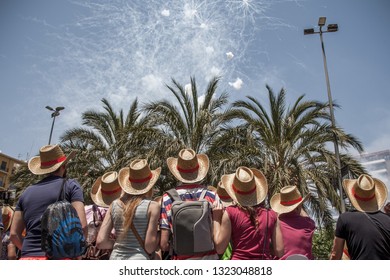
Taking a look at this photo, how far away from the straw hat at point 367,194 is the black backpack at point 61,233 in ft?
9.73

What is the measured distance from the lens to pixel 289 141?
1119 centimetres

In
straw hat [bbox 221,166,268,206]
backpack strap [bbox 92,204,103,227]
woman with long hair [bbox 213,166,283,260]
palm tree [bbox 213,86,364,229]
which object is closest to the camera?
woman with long hair [bbox 213,166,283,260]

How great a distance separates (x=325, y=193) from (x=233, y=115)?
401cm

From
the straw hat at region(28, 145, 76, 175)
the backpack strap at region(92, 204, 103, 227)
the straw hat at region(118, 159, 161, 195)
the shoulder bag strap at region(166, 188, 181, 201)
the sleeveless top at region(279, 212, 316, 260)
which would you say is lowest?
the sleeveless top at region(279, 212, 316, 260)

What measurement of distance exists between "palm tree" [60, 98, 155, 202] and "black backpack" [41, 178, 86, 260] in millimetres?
8253

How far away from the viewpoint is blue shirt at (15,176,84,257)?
9.40ft

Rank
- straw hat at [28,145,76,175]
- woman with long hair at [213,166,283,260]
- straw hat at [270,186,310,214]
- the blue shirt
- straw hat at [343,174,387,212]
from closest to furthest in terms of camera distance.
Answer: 1. the blue shirt
2. woman with long hair at [213,166,283,260]
3. straw hat at [28,145,76,175]
4. straw hat at [343,174,387,212]
5. straw hat at [270,186,310,214]

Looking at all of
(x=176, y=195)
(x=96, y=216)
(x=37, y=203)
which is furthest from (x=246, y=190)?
(x=96, y=216)

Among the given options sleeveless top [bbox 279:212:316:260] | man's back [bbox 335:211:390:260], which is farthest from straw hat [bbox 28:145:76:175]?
man's back [bbox 335:211:390:260]

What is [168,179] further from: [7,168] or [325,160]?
[7,168]

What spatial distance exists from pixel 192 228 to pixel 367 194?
83.8 inches

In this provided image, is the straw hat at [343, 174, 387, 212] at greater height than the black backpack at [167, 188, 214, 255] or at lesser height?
greater

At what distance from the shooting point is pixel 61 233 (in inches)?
105

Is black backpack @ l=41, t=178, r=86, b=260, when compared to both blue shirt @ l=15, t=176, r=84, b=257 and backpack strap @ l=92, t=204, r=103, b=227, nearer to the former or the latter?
blue shirt @ l=15, t=176, r=84, b=257
